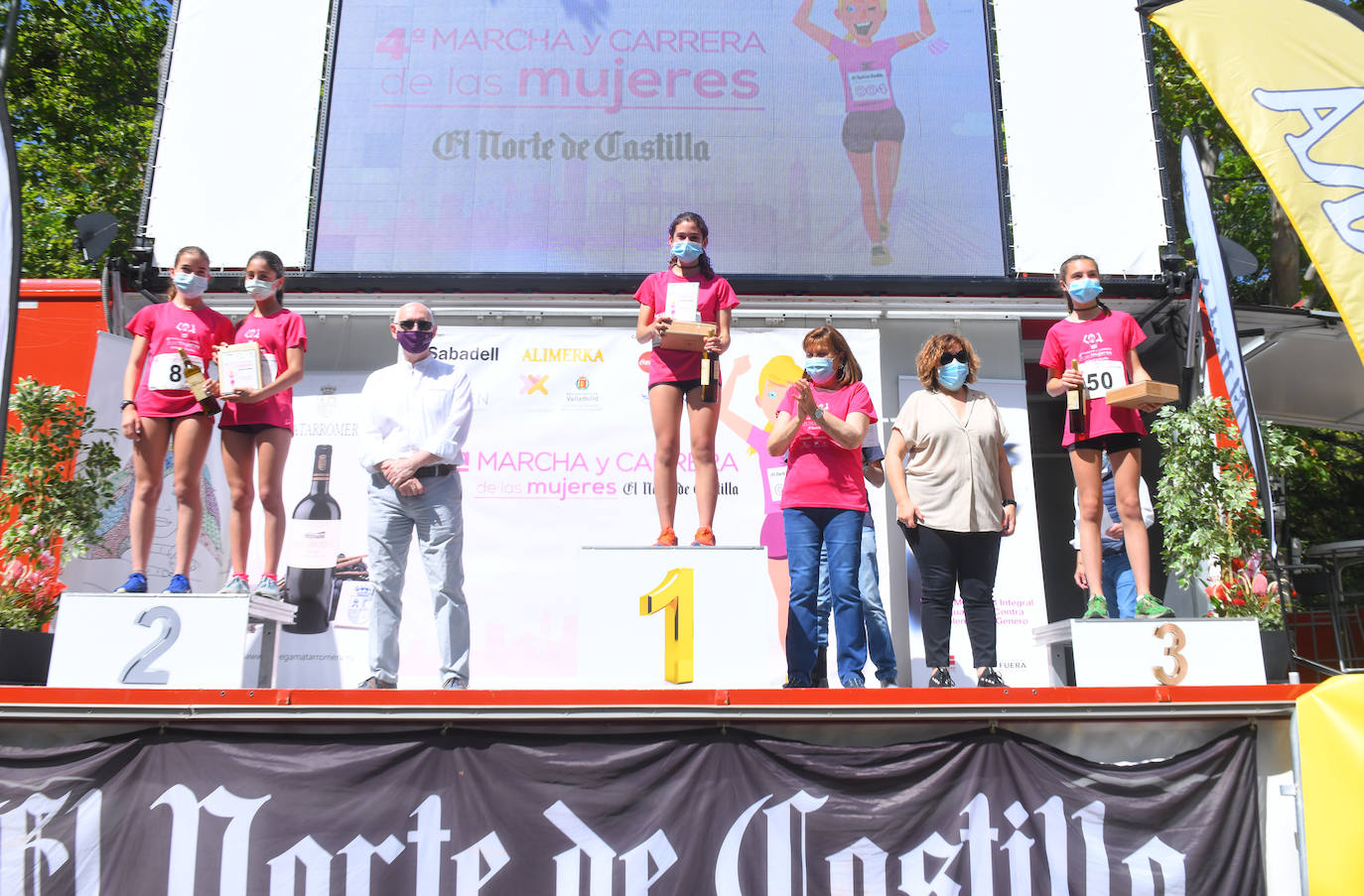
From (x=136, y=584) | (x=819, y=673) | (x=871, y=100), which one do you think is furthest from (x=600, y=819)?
(x=871, y=100)

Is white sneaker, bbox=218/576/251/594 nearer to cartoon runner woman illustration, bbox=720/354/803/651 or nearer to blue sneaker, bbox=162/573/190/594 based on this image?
blue sneaker, bbox=162/573/190/594

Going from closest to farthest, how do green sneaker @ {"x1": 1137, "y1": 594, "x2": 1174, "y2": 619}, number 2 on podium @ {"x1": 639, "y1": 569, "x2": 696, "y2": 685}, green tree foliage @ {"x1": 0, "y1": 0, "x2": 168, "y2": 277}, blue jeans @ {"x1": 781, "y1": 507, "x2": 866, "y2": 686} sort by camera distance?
number 2 on podium @ {"x1": 639, "y1": 569, "x2": 696, "y2": 685} → blue jeans @ {"x1": 781, "y1": 507, "x2": 866, "y2": 686} → green sneaker @ {"x1": 1137, "y1": 594, "x2": 1174, "y2": 619} → green tree foliage @ {"x1": 0, "y1": 0, "x2": 168, "y2": 277}

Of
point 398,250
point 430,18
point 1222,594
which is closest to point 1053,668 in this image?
point 1222,594

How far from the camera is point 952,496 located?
4066mm

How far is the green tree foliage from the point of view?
14.3 meters

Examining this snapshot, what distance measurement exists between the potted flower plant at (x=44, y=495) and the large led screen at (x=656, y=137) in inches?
69.0

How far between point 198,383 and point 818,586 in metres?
2.67

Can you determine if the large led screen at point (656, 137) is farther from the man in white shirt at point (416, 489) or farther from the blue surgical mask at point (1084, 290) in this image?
the man in white shirt at point (416, 489)

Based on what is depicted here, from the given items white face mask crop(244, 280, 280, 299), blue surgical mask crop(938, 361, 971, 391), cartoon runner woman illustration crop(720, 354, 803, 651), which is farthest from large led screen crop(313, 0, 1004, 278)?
blue surgical mask crop(938, 361, 971, 391)

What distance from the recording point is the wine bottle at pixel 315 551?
561cm

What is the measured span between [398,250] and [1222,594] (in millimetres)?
4638

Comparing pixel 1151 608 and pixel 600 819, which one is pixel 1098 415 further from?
pixel 600 819

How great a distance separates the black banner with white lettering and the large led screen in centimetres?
324

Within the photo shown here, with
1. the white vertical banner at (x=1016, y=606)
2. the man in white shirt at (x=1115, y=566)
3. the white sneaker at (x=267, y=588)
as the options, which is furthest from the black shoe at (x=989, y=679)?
the white sneaker at (x=267, y=588)
